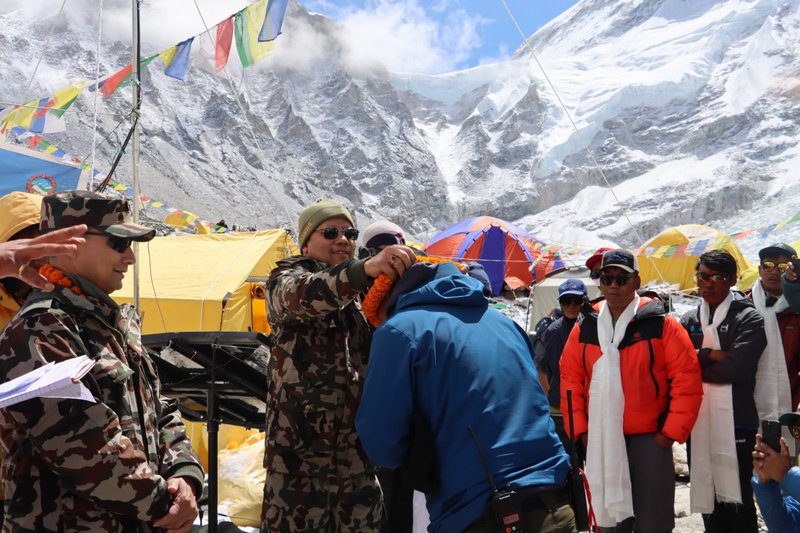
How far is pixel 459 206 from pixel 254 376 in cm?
8417

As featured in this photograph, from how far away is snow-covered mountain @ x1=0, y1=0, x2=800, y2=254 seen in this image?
66.9 meters

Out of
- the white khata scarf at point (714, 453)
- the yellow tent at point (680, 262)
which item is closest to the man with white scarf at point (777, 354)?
the white khata scarf at point (714, 453)

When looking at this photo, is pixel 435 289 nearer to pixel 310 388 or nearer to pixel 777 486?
pixel 310 388

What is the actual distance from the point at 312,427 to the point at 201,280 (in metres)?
6.22

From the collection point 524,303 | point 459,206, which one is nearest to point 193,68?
point 459,206

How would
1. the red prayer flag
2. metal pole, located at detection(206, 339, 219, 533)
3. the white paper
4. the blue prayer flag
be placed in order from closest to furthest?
the white paper < metal pole, located at detection(206, 339, 219, 533) < the blue prayer flag < the red prayer flag

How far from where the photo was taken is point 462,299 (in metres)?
2.18

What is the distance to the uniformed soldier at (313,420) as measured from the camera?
8.98 ft

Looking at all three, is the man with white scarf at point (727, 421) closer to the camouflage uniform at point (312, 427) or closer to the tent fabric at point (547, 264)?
the camouflage uniform at point (312, 427)

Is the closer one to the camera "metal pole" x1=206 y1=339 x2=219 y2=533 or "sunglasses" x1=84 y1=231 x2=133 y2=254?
"sunglasses" x1=84 y1=231 x2=133 y2=254

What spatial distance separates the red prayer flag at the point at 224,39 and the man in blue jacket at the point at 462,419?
948cm

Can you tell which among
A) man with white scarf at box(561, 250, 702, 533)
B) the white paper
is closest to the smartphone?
man with white scarf at box(561, 250, 702, 533)

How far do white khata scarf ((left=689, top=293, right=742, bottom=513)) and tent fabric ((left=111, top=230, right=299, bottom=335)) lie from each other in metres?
5.18

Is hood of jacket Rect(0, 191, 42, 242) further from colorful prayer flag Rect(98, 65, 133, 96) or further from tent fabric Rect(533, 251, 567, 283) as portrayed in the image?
tent fabric Rect(533, 251, 567, 283)
